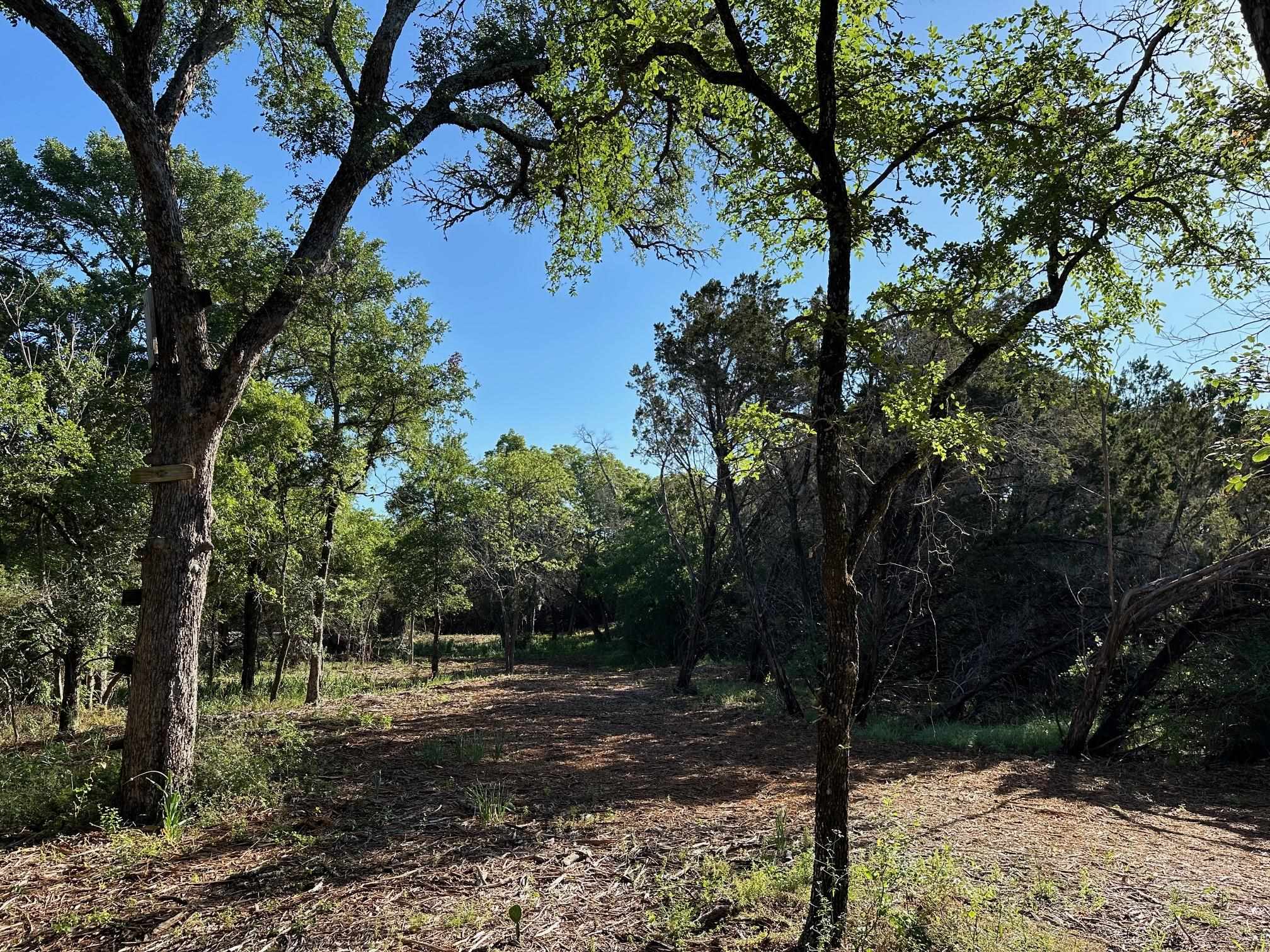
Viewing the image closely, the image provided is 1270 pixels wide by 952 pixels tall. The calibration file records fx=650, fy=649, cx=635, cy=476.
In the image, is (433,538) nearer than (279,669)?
No

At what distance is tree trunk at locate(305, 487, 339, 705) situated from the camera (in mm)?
12164

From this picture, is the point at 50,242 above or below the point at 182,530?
above

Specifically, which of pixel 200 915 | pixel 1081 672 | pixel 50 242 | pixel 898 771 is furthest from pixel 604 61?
pixel 50 242

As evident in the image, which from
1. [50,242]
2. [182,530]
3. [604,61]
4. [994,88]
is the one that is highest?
[50,242]

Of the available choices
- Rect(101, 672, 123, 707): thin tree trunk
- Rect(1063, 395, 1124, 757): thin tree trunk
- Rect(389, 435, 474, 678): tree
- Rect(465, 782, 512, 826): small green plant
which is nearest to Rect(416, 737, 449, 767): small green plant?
Rect(465, 782, 512, 826): small green plant

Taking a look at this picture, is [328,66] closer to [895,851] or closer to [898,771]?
[895,851]

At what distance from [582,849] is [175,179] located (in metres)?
6.61

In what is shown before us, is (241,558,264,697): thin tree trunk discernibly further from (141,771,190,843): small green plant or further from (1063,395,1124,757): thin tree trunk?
(1063,395,1124,757): thin tree trunk

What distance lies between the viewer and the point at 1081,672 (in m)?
8.62

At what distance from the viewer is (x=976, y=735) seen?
9727mm

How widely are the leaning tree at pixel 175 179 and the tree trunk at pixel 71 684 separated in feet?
13.6

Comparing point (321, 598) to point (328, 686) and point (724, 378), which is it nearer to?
point (328, 686)

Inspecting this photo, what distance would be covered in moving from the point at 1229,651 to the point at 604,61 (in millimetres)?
10046

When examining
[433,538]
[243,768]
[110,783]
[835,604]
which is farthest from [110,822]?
[433,538]
